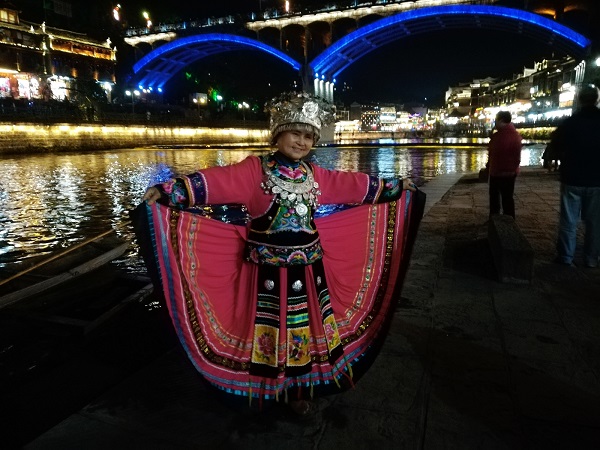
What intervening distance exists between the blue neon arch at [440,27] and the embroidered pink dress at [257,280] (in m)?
52.5

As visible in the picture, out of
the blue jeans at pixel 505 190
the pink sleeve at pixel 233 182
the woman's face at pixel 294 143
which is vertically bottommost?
the blue jeans at pixel 505 190

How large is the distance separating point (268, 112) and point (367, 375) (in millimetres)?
1762

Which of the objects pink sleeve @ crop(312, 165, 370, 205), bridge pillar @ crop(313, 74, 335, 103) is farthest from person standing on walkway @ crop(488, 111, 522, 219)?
bridge pillar @ crop(313, 74, 335, 103)

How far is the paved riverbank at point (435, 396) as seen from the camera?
6.98 feet

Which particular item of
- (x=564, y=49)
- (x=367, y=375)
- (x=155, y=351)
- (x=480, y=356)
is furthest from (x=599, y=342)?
(x=564, y=49)

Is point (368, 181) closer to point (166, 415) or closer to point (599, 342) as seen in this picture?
point (166, 415)

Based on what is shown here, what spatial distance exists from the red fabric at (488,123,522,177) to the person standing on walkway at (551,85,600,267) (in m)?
1.53

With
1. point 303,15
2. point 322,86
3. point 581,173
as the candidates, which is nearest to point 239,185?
point 581,173

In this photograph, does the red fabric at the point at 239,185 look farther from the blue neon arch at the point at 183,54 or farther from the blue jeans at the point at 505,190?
the blue neon arch at the point at 183,54

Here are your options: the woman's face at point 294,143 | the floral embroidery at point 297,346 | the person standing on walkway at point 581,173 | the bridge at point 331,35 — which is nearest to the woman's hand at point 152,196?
the woman's face at point 294,143

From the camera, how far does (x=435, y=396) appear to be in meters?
2.45

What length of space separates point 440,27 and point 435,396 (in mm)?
68018

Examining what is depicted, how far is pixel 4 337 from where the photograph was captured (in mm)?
3994

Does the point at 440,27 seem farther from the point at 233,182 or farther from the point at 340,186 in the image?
the point at 233,182
